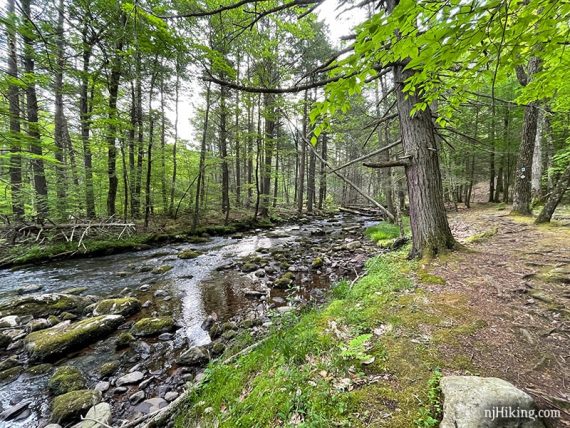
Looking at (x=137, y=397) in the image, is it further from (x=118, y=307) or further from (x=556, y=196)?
(x=556, y=196)

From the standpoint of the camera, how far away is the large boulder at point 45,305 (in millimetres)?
4805

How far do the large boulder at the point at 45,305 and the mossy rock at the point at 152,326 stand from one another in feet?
5.60

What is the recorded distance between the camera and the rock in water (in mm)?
1392

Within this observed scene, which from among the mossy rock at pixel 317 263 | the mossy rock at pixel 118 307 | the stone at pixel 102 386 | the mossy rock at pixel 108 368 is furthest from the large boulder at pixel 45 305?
the mossy rock at pixel 317 263

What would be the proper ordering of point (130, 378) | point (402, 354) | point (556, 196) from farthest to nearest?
1. point (556, 196)
2. point (130, 378)
3. point (402, 354)

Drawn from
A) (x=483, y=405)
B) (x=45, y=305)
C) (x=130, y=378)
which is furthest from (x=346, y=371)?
(x=45, y=305)

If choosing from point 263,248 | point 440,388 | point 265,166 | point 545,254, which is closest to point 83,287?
point 263,248

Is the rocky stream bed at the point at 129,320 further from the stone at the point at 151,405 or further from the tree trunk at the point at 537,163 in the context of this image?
the tree trunk at the point at 537,163

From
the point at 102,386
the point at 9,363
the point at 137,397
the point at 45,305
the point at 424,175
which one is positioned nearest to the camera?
the point at 137,397

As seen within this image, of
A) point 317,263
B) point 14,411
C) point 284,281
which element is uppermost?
point 317,263

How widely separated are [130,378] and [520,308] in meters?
4.92

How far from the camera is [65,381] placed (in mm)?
3158

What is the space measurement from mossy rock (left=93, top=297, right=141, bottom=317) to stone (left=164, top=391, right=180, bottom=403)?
2506mm

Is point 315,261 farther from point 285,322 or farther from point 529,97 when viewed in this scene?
point 529,97
